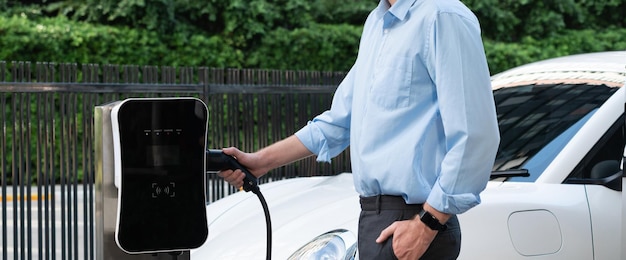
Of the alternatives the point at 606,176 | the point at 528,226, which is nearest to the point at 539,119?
the point at 606,176

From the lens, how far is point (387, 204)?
2592 millimetres

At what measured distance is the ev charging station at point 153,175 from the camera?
2.55 m

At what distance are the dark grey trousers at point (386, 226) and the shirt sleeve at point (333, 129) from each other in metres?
0.37

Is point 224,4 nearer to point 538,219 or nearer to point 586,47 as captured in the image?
point 586,47

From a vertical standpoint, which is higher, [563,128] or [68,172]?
[563,128]

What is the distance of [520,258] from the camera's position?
11.5 feet

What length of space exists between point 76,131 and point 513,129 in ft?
11.2

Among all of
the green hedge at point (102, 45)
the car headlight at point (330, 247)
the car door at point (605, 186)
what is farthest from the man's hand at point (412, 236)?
the green hedge at point (102, 45)

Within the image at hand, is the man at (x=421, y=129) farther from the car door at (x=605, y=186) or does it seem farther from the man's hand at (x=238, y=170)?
the car door at (x=605, y=186)

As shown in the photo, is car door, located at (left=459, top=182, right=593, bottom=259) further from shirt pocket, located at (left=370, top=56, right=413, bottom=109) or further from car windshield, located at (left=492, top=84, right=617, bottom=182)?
shirt pocket, located at (left=370, top=56, right=413, bottom=109)

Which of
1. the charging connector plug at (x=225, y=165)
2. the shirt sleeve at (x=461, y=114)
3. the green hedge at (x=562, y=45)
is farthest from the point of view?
the green hedge at (x=562, y=45)

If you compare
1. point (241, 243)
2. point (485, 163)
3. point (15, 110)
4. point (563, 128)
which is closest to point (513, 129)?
point (563, 128)

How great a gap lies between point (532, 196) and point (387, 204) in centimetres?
123

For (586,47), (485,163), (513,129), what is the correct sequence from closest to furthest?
(485,163) → (513,129) → (586,47)
